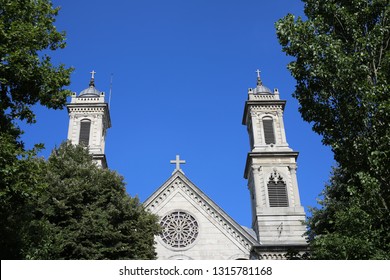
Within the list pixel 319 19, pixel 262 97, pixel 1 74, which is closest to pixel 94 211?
pixel 1 74

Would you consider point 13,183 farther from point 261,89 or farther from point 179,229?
point 261,89

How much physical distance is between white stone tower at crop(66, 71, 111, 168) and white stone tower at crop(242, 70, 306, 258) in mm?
13101

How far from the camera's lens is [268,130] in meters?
38.7

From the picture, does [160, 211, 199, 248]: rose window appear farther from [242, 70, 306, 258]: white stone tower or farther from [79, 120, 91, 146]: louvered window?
[79, 120, 91, 146]: louvered window

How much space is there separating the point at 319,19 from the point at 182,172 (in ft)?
71.9

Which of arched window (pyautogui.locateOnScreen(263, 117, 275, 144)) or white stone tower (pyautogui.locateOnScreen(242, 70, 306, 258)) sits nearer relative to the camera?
white stone tower (pyautogui.locateOnScreen(242, 70, 306, 258))

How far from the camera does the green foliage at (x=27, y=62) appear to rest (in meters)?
12.1

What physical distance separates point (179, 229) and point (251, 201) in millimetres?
8830

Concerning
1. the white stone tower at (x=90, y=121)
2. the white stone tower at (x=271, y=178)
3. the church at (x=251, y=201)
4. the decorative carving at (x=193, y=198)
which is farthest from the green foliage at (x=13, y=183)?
the white stone tower at (x=90, y=121)

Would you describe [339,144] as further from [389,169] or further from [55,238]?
[55,238]

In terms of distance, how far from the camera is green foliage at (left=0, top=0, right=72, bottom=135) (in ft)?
39.9

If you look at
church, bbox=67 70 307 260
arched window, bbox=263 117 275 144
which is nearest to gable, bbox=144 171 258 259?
church, bbox=67 70 307 260

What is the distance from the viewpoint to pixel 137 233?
834 inches

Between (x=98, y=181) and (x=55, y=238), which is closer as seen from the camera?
(x=55, y=238)
